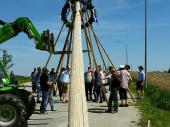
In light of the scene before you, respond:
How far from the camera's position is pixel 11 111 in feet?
45.5

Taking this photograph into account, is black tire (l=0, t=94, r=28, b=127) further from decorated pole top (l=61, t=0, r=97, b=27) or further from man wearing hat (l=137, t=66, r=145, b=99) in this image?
man wearing hat (l=137, t=66, r=145, b=99)

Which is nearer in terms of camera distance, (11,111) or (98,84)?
(11,111)

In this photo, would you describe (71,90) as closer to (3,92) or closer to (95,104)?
(3,92)

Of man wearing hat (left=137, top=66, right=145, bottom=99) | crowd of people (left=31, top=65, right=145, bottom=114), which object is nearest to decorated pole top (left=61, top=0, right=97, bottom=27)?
crowd of people (left=31, top=65, right=145, bottom=114)

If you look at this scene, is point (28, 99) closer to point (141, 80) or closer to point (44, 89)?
point (44, 89)

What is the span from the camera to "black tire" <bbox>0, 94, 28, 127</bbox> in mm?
13742

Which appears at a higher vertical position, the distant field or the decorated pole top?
the decorated pole top

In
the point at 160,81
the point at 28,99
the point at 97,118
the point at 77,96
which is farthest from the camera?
the point at 160,81

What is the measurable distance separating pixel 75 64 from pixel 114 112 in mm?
10054

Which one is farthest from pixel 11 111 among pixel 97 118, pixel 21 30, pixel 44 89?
pixel 44 89

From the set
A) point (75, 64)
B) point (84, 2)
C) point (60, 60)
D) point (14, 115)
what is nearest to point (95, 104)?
point (60, 60)

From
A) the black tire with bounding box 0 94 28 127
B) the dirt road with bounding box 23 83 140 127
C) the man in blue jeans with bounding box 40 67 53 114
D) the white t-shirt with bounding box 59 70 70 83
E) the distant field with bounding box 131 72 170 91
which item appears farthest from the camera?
the distant field with bounding box 131 72 170 91

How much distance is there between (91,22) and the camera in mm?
20219

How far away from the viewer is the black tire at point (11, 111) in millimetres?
13742
